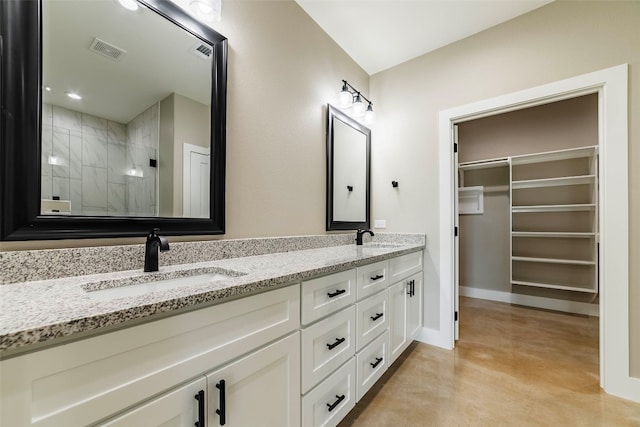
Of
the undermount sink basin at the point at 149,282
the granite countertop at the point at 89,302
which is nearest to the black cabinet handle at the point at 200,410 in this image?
the granite countertop at the point at 89,302

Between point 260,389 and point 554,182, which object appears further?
point 554,182

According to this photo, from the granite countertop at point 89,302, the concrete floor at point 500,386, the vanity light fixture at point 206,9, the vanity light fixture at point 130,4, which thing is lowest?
the concrete floor at point 500,386

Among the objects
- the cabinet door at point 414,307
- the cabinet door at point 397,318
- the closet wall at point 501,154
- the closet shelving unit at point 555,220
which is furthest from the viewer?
the closet wall at point 501,154

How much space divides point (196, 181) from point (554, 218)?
4005 millimetres

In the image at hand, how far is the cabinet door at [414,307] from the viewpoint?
210 cm

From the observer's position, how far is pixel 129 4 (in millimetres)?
1146

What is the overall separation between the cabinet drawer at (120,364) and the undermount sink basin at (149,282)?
0.27 metres

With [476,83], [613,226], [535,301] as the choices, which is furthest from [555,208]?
[476,83]

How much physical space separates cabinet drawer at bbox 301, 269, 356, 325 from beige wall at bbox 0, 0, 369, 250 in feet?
2.00

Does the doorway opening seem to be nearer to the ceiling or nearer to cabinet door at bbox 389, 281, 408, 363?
cabinet door at bbox 389, 281, 408, 363

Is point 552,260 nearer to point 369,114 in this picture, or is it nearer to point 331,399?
point 369,114

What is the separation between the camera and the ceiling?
6.45 feet

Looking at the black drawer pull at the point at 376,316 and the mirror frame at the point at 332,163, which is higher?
the mirror frame at the point at 332,163

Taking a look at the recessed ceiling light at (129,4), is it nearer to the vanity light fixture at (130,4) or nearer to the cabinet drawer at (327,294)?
the vanity light fixture at (130,4)
